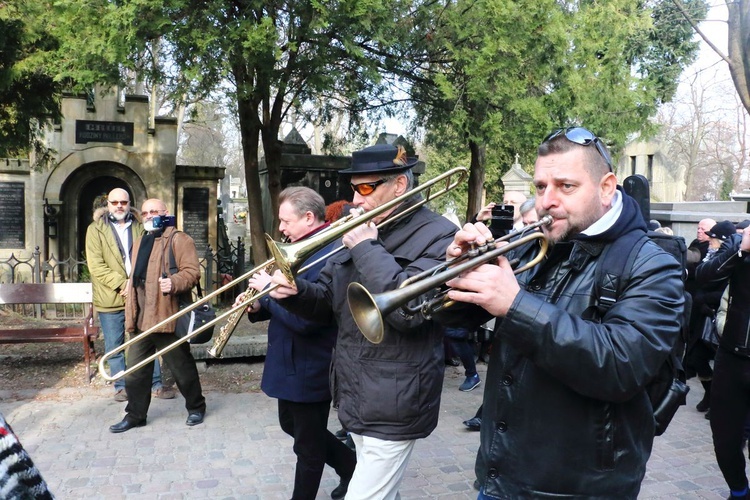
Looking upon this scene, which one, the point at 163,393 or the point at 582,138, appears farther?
the point at 163,393

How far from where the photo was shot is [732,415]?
150 inches

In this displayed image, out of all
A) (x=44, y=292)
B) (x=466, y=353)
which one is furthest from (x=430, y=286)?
(x=44, y=292)

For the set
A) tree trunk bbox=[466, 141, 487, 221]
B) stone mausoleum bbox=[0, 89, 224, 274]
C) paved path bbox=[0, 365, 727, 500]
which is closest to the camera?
paved path bbox=[0, 365, 727, 500]

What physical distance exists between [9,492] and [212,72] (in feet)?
20.4

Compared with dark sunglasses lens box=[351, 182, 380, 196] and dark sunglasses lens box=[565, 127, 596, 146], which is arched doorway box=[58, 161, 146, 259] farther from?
dark sunglasses lens box=[565, 127, 596, 146]

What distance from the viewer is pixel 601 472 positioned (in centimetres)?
194

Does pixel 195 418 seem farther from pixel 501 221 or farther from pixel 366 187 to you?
pixel 366 187

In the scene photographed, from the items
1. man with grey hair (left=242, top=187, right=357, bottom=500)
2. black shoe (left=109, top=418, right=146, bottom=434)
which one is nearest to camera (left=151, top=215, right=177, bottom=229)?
black shoe (left=109, top=418, right=146, bottom=434)

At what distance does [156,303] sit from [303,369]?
2.45 metres

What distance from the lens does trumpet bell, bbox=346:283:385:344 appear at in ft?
7.34

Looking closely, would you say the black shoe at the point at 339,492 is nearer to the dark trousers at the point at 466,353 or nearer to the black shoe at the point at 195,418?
the black shoe at the point at 195,418

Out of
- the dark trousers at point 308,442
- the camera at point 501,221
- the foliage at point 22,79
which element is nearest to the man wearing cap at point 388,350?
the dark trousers at point 308,442

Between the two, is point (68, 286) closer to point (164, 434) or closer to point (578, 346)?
point (164, 434)

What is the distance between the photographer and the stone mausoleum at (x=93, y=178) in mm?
13930
